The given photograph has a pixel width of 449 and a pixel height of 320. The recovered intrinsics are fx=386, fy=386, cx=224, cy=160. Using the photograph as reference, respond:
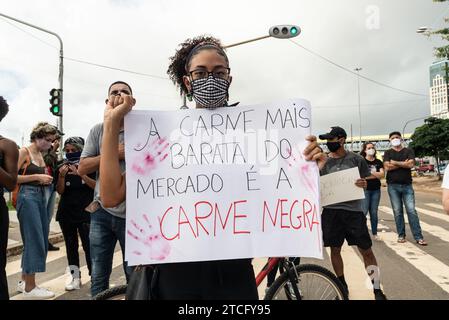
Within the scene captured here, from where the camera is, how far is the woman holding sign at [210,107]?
155cm

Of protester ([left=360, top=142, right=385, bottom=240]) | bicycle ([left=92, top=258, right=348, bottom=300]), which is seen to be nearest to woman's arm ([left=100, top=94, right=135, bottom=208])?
bicycle ([left=92, top=258, right=348, bottom=300])

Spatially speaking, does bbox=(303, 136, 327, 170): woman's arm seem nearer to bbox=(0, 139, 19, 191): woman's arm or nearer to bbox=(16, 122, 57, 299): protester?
bbox=(0, 139, 19, 191): woman's arm

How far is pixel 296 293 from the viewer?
2.77 meters

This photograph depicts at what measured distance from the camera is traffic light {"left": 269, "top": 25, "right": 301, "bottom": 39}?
11625 millimetres

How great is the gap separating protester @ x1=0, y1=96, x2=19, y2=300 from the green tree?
3436cm

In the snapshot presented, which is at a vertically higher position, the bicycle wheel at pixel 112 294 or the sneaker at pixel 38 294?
the bicycle wheel at pixel 112 294

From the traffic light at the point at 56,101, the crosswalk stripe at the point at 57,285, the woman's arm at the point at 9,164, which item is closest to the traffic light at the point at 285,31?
the traffic light at the point at 56,101

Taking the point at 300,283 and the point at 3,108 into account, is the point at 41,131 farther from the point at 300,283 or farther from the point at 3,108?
the point at 300,283

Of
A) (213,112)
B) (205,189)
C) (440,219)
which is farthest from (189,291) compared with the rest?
(440,219)

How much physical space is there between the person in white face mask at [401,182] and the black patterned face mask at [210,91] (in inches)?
229

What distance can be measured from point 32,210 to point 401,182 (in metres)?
5.83

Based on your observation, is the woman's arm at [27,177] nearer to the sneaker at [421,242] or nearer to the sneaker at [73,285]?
the sneaker at [73,285]

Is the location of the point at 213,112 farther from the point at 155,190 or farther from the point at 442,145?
the point at 442,145

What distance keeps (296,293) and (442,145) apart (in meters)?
35.2
